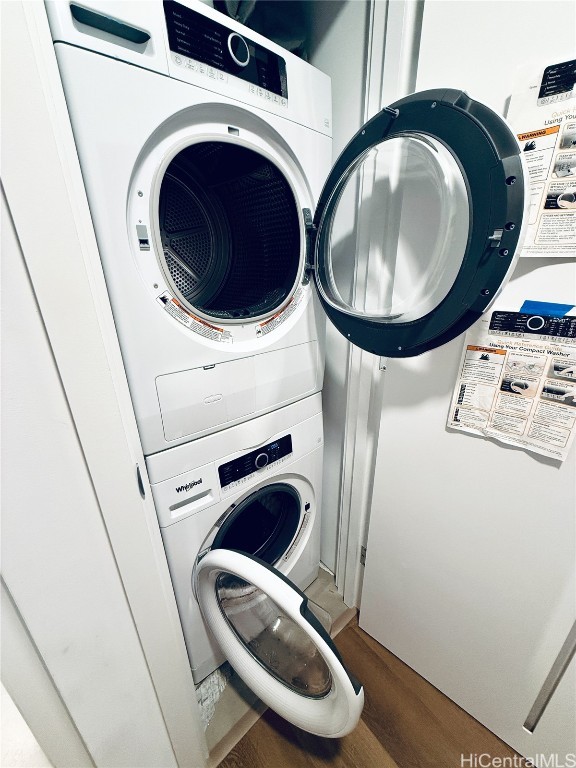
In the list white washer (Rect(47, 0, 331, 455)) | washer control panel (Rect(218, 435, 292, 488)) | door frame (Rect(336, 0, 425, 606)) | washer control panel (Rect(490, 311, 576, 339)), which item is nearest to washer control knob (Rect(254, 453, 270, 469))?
washer control panel (Rect(218, 435, 292, 488))

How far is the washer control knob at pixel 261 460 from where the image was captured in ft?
2.99

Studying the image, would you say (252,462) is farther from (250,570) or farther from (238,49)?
(238,49)

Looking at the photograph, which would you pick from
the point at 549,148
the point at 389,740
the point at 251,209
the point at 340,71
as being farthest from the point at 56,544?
the point at 340,71

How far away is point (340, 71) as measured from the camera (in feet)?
3.01

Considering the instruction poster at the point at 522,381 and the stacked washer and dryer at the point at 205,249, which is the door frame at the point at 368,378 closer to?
the stacked washer and dryer at the point at 205,249

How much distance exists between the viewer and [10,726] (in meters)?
0.86

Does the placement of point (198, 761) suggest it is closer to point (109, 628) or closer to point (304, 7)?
point (109, 628)

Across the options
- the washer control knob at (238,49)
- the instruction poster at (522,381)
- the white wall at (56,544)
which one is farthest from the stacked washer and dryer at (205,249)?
the instruction poster at (522,381)

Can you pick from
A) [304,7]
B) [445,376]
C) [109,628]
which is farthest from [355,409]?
[304,7]

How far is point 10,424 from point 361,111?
1.11 meters

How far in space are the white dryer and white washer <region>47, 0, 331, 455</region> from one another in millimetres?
72

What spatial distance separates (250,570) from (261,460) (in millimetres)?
296

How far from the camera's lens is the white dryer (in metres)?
0.70

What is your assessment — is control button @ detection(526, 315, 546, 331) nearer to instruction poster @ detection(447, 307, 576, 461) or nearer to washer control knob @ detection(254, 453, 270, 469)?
instruction poster @ detection(447, 307, 576, 461)
